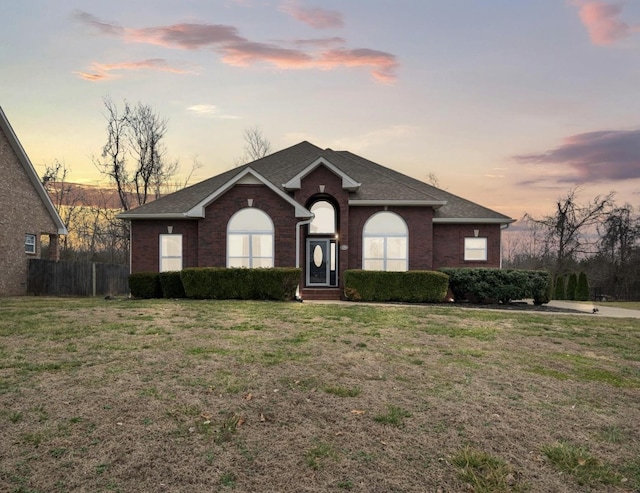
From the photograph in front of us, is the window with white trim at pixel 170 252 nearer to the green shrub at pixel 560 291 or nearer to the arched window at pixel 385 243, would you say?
the arched window at pixel 385 243

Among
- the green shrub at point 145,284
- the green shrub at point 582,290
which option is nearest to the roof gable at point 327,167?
the green shrub at point 145,284

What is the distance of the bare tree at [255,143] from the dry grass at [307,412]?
33.9 metres

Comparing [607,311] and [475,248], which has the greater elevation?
[475,248]

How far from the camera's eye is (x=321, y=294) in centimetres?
1916

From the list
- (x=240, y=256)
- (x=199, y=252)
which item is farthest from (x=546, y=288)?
(x=199, y=252)

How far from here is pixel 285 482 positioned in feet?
12.1

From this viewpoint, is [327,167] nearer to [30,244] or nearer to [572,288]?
[30,244]

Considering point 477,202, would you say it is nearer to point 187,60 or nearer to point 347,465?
point 187,60

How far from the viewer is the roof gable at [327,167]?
62.8 feet

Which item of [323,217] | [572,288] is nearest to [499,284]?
[323,217]

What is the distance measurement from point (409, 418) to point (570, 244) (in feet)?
134

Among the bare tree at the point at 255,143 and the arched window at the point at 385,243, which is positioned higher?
the bare tree at the point at 255,143

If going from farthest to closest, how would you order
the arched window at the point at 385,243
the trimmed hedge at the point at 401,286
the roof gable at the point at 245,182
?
the arched window at the point at 385,243 → the roof gable at the point at 245,182 → the trimmed hedge at the point at 401,286

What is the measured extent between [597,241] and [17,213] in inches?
1776
